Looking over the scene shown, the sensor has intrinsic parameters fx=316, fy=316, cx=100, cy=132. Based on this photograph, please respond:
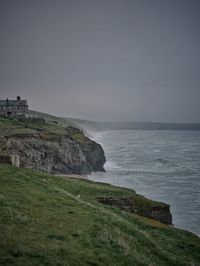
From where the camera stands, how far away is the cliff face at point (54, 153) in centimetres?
6656

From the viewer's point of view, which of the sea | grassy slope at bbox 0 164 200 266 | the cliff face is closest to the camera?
grassy slope at bbox 0 164 200 266

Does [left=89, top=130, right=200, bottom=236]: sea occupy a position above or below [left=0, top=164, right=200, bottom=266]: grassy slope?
below

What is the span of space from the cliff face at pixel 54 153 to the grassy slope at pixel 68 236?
3775 cm

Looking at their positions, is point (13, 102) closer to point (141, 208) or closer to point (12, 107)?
point (12, 107)

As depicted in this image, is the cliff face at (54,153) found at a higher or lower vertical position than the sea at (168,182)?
higher

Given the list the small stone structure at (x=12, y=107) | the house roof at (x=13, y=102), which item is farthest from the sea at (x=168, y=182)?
the house roof at (x=13, y=102)

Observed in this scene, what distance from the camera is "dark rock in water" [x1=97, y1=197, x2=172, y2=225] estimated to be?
3347cm

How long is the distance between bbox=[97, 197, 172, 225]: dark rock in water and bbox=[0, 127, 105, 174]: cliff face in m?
30.6

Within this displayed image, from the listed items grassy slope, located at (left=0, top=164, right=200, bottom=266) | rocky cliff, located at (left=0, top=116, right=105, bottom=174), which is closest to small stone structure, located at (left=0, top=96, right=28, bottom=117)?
rocky cliff, located at (left=0, top=116, right=105, bottom=174)

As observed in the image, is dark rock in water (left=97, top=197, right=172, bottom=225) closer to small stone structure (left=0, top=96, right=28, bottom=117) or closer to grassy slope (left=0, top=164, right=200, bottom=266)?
grassy slope (left=0, top=164, right=200, bottom=266)

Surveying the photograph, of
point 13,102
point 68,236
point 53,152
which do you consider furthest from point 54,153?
point 13,102

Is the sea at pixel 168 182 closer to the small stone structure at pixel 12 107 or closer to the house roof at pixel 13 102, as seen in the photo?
the small stone structure at pixel 12 107

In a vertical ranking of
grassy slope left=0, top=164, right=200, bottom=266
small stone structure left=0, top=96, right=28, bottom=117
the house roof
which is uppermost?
the house roof

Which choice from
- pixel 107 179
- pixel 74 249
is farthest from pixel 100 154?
pixel 74 249
